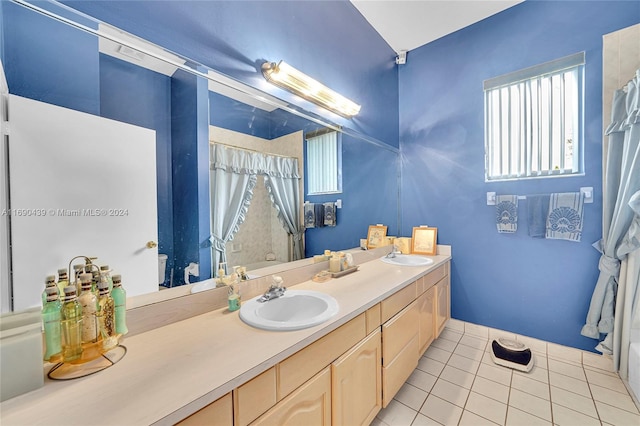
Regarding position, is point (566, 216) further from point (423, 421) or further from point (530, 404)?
point (423, 421)

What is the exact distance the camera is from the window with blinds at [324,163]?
1.72 m

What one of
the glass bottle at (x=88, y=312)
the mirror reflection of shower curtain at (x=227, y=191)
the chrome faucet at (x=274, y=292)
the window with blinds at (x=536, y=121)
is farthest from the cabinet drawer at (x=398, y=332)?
the window with blinds at (x=536, y=121)

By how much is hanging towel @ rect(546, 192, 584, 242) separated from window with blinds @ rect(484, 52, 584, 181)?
0.21 meters

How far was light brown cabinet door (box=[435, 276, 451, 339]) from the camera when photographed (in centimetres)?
206

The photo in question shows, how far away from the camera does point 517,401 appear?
58.9 inches

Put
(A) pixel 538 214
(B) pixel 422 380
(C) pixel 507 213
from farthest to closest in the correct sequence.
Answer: (C) pixel 507 213 → (A) pixel 538 214 → (B) pixel 422 380

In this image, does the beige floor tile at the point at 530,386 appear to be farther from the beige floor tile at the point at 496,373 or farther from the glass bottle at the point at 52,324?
the glass bottle at the point at 52,324

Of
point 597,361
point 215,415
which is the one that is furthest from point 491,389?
point 215,415

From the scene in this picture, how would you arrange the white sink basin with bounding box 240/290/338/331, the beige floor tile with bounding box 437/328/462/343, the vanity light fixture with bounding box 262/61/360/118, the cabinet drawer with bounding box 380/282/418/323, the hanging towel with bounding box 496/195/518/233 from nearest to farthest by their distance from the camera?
1. the white sink basin with bounding box 240/290/338/331
2. the cabinet drawer with bounding box 380/282/418/323
3. the vanity light fixture with bounding box 262/61/360/118
4. the hanging towel with bounding box 496/195/518/233
5. the beige floor tile with bounding box 437/328/462/343

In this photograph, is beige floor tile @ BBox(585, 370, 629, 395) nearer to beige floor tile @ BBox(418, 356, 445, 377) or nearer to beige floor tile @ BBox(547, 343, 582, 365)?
beige floor tile @ BBox(547, 343, 582, 365)

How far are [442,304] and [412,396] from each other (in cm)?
87

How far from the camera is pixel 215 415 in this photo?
0.62 meters

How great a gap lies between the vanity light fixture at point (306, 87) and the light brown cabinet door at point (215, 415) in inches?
60.4

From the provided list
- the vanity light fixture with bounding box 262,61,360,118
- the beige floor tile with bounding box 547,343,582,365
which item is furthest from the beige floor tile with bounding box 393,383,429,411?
the vanity light fixture with bounding box 262,61,360,118
